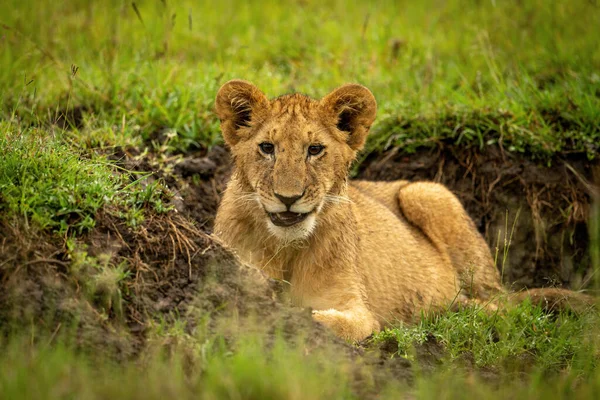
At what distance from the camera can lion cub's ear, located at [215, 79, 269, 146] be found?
5.23 meters

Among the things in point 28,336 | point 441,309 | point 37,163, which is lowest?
point 441,309

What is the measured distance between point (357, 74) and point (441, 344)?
4.03m

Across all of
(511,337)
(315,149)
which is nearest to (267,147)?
(315,149)

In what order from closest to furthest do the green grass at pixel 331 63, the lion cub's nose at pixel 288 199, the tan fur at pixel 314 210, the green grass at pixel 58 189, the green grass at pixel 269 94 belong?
the green grass at pixel 269 94 → the green grass at pixel 58 189 → the lion cub's nose at pixel 288 199 → the tan fur at pixel 314 210 → the green grass at pixel 331 63

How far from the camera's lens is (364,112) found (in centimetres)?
543

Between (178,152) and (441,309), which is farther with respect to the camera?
(178,152)

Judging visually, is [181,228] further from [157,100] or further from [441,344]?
[157,100]

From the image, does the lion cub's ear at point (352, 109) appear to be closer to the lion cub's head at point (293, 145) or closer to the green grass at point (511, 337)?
the lion cub's head at point (293, 145)

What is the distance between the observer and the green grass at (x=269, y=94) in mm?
3627

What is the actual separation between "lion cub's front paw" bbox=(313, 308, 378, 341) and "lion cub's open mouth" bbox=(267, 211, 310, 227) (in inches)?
22.6

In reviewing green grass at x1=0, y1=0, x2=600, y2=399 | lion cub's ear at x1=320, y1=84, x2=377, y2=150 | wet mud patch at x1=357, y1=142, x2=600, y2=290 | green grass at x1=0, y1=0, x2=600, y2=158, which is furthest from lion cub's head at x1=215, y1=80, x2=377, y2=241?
wet mud patch at x1=357, y1=142, x2=600, y2=290

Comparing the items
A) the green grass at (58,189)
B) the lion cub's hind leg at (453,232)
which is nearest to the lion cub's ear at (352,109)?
the green grass at (58,189)

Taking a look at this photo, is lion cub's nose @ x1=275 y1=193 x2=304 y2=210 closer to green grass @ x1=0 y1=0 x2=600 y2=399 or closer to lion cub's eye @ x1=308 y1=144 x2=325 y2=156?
lion cub's eye @ x1=308 y1=144 x2=325 y2=156

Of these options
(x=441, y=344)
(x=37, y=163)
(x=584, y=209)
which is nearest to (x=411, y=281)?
(x=441, y=344)
